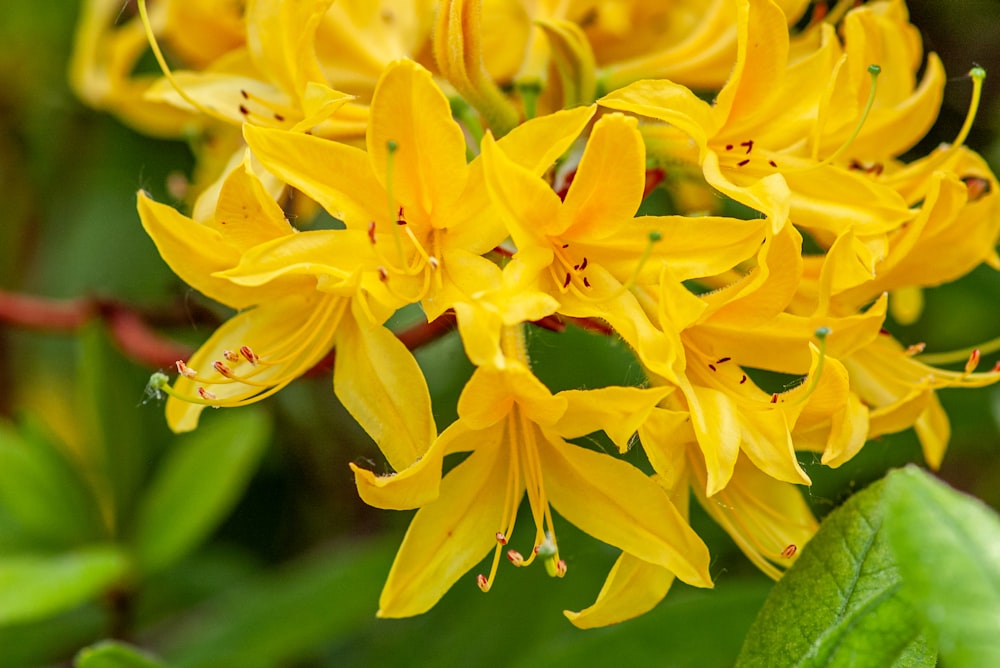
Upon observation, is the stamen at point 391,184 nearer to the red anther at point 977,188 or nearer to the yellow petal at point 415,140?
the yellow petal at point 415,140

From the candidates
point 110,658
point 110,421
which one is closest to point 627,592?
point 110,658

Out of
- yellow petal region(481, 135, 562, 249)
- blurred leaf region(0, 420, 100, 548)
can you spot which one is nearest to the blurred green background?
blurred leaf region(0, 420, 100, 548)

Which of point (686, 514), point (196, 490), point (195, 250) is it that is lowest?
point (196, 490)

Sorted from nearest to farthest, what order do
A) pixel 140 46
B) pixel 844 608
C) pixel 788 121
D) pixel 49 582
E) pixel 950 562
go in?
pixel 950 562 → pixel 844 608 → pixel 788 121 → pixel 49 582 → pixel 140 46

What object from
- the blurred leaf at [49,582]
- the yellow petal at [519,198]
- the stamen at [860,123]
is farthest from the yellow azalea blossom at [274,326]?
the stamen at [860,123]

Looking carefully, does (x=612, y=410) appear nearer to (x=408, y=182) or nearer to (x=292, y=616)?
(x=408, y=182)

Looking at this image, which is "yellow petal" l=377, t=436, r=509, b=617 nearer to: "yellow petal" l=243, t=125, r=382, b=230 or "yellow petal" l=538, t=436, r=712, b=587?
"yellow petal" l=538, t=436, r=712, b=587
